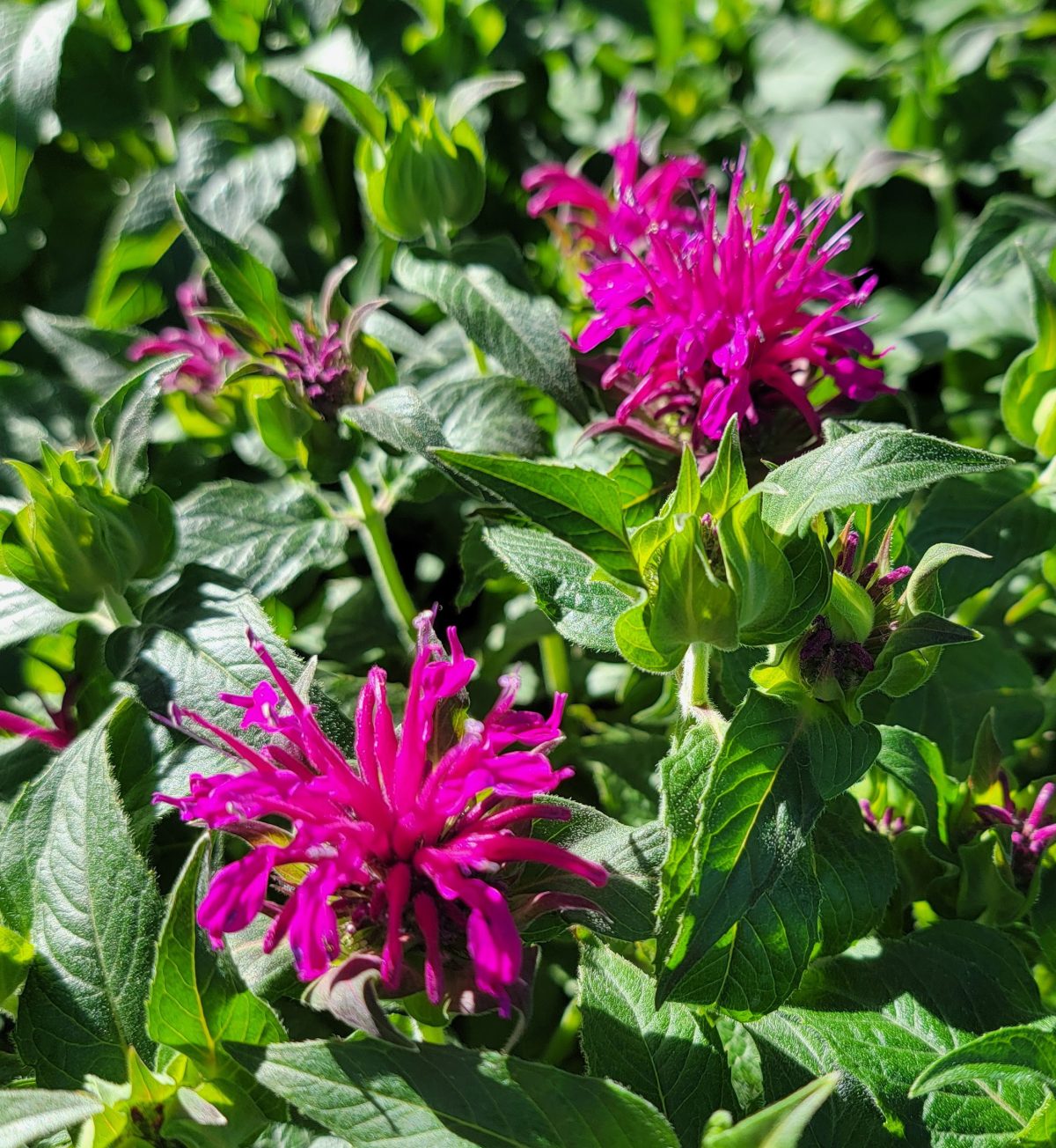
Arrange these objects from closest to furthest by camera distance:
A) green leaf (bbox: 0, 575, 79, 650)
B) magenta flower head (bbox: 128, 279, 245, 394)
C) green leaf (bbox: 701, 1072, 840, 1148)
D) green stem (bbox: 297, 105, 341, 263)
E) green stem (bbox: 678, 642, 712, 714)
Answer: green leaf (bbox: 701, 1072, 840, 1148)
green stem (bbox: 678, 642, 712, 714)
green leaf (bbox: 0, 575, 79, 650)
magenta flower head (bbox: 128, 279, 245, 394)
green stem (bbox: 297, 105, 341, 263)

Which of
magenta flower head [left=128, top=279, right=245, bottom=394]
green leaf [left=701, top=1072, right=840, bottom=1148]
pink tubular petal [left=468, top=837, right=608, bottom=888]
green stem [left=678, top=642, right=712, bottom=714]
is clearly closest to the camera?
green leaf [left=701, top=1072, right=840, bottom=1148]

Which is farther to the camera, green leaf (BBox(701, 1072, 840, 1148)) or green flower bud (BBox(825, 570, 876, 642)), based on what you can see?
green flower bud (BBox(825, 570, 876, 642))

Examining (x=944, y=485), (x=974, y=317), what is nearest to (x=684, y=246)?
(x=944, y=485)

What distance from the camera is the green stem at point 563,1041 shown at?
771 mm

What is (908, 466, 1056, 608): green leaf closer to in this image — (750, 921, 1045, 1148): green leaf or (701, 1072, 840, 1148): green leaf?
(750, 921, 1045, 1148): green leaf

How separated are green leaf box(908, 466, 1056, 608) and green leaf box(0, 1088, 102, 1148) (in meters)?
0.62

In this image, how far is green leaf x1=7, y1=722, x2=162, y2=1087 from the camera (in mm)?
555

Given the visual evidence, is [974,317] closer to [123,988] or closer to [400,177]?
[400,177]

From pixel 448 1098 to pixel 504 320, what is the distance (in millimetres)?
525

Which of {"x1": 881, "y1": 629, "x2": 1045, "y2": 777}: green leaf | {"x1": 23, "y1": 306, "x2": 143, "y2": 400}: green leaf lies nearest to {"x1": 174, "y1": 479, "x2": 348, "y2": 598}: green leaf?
{"x1": 23, "y1": 306, "x2": 143, "y2": 400}: green leaf

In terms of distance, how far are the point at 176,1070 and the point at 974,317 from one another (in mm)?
921

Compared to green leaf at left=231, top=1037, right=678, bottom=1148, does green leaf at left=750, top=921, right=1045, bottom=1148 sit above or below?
below

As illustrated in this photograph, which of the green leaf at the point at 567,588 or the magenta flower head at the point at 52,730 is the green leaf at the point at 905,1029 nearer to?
the green leaf at the point at 567,588

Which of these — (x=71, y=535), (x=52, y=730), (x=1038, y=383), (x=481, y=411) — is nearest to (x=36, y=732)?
(x=52, y=730)
